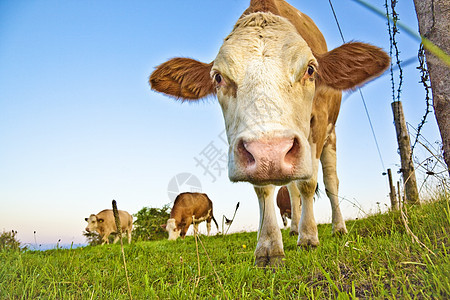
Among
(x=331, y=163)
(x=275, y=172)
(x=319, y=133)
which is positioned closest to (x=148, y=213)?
(x=331, y=163)

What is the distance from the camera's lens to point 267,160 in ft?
7.82

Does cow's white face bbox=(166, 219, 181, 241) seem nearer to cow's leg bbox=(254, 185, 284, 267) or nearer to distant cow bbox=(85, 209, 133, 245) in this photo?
distant cow bbox=(85, 209, 133, 245)

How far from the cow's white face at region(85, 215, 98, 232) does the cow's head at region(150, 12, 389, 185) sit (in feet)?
50.6

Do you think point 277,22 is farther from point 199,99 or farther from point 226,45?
point 199,99

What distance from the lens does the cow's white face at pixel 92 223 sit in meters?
18.1

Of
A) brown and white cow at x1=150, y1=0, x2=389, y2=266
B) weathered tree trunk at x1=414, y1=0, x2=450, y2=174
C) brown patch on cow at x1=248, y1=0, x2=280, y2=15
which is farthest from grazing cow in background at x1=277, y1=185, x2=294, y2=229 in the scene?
weathered tree trunk at x1=414, y1=0, x2=450, y2=174

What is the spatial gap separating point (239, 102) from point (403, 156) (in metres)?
3.96

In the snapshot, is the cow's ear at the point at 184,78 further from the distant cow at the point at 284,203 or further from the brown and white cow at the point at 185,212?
the brown and white cow at the point at 185,212

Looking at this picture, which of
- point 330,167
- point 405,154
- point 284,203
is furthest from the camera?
point 284,203

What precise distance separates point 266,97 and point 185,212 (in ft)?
46.2

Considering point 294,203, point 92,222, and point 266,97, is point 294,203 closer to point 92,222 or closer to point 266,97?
point 266,97

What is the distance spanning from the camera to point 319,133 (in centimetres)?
439

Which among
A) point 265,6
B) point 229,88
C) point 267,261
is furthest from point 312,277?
point 265,6

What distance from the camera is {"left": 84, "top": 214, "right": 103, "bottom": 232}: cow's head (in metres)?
18.1
